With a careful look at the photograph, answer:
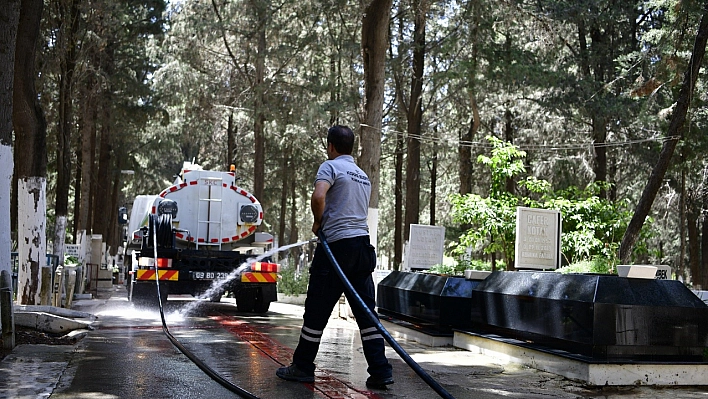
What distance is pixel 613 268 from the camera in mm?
15742

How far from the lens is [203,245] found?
60.2ft

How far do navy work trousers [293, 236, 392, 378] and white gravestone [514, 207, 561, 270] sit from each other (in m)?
8.33

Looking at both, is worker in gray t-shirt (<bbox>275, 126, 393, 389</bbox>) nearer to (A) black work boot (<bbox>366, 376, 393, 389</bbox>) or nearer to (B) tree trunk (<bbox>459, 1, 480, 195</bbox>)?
A: (A) black work boot (<bbox>366, 376, 393, 389</bbox>)

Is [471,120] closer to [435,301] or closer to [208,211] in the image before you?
[208,211]

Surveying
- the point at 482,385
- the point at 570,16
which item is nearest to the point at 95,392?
the point at 482,385

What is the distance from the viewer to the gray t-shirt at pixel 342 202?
7438mm

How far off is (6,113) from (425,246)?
11.2 meters

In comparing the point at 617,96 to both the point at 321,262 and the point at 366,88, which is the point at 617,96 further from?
the point at 321,262

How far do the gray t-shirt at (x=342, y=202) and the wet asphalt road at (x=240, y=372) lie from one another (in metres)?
1.38

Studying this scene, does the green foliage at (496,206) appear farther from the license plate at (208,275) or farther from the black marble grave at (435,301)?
the black marble grave at (435,301)

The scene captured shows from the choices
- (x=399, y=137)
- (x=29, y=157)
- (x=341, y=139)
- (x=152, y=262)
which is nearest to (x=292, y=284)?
(x=152, y=262)

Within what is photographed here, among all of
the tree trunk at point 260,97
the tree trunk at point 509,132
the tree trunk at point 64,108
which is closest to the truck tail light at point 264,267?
the tree trunk at point 64,108

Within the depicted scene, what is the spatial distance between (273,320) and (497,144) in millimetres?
9404

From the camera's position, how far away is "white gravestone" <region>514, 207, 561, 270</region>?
15414mm
